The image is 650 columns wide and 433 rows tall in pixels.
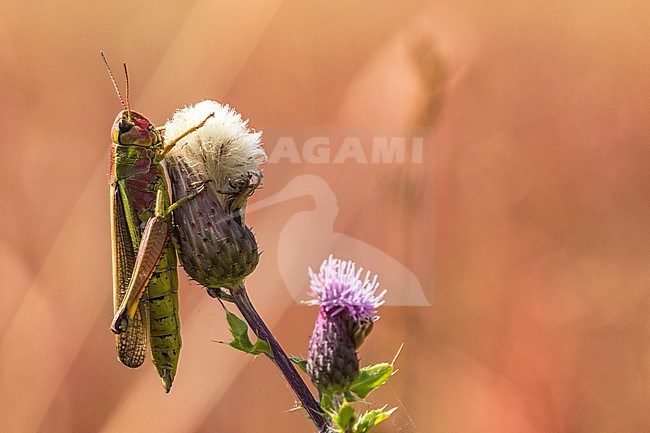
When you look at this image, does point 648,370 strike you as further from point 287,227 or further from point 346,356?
point 346,356

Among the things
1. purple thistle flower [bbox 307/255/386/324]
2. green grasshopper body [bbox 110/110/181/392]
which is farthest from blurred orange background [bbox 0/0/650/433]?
purple thistle flower [bbox 307/255/386/324]

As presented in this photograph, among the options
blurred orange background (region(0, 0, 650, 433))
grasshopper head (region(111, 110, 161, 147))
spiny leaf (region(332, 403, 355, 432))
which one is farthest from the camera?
blurred orange background (region(0, 0, 650, 433))

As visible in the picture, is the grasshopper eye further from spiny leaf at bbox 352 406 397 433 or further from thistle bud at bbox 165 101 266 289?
spiny leaf at bbox 352 406 397 433

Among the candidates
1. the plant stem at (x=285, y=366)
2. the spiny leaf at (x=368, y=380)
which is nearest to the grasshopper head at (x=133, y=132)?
the plant stem at (x=285, y=366)

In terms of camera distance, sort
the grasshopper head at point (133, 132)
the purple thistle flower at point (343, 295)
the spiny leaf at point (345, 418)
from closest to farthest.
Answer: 1. the spiny leaf at point (345, 418)
2. the purple thistle flower at point (343, 295)
3. the grasshopper head at point (133, 132)

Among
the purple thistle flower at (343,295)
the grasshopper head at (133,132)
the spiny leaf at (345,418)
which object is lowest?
the spiny leaf at (345,418)

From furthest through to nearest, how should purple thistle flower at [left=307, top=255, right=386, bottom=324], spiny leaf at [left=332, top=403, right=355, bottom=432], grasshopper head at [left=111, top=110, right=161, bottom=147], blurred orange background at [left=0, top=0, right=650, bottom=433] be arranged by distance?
blurred orange background at [left=0, top=0, right=650, bottom=433] < grasshopper head at [left=111, top=110, right=161, bottom=147] < purple thistle flower at [left=307, top=255, right=386, bottom=324] < spiny leaf at [left=332, top=403, right=355, bottom=432]

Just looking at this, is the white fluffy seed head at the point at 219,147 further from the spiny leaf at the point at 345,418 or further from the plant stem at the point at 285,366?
the spiny leaf at the point at 345,418
